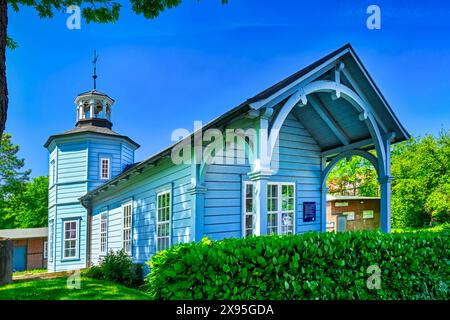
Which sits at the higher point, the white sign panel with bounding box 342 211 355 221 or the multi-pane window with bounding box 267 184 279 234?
the multi-pane window with bounding box 267 184 279 234

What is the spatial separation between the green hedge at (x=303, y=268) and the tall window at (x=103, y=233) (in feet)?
34.8

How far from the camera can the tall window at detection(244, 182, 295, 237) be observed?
776 cm

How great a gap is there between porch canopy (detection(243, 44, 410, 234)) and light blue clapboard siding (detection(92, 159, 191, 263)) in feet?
9.38

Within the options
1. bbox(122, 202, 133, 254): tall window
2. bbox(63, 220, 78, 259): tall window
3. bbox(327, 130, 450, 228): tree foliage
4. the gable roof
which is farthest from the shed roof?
bbox(327, 130, 450, 228): tree foliage

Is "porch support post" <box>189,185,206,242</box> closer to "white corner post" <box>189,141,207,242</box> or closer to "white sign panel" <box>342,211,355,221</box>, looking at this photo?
"white corner post" <box>189,141,207,242</box>

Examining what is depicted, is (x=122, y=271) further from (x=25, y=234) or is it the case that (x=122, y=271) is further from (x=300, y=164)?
(x=25, y=234)

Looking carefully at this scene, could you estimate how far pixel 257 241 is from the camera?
409 centimetres

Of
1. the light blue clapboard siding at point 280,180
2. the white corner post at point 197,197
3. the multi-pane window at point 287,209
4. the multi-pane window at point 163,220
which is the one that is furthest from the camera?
the multi-pane window at point 163,220

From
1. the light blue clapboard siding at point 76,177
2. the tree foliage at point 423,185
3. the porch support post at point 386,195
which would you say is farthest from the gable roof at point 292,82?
the tree foliage at point 423,185

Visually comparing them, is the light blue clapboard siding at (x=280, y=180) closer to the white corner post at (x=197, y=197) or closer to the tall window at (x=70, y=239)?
the white corner post at (x=197, y=197)

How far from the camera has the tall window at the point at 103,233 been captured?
44.8ft
